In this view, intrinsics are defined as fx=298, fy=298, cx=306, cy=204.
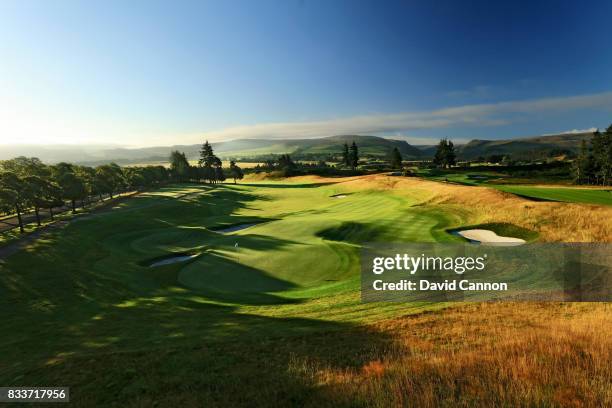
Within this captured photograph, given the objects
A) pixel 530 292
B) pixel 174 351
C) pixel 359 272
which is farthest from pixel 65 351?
pixel 530 292

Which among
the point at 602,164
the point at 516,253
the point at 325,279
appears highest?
the point at 602,164

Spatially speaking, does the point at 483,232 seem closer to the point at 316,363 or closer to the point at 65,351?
the point at 316,363

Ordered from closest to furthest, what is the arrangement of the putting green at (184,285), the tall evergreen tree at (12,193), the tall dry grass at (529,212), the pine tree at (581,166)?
the putting green at (184,285) < the tall dry grass at (529,212) < the tall evergreen tree at (12,193) < the pine tree at (581,166)

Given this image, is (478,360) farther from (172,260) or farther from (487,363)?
(172,260)

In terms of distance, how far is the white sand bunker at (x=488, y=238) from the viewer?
25.6 m

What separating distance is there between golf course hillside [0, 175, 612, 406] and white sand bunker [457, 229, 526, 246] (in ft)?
5.21

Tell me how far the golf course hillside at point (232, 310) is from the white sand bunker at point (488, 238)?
1590 millimetres

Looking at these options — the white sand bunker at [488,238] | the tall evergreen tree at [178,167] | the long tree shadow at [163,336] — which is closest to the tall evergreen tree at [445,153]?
the white sand bunker at [488,238]

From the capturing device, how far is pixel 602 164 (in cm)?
8069

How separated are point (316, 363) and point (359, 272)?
1274cm

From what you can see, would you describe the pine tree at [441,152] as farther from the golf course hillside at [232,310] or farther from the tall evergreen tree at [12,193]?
the tall evergreen tree at [12,193]

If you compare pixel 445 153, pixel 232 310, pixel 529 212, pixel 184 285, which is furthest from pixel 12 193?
pixel 445 153

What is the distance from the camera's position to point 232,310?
1591 cm

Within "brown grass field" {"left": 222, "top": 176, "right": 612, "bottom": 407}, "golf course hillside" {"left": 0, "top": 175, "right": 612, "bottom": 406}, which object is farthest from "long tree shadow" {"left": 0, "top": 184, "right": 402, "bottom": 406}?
"brown grass field" {"left": 222, "top": 176, "right": 612, "bottom": 407}
